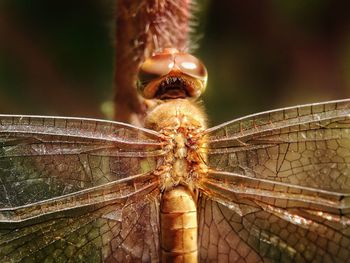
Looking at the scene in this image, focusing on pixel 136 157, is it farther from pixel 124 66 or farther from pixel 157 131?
pixel 124 66

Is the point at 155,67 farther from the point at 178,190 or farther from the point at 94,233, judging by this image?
the point at 94,233

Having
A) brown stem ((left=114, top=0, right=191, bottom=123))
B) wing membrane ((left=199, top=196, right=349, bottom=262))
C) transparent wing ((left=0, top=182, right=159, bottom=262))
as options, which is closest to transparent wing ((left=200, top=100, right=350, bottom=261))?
wing membrane ((left=199, top=196, right=349, bottom=262))

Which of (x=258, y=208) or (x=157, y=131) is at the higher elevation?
(x=157, y=131)

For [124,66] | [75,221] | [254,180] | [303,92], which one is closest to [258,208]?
[254,180]

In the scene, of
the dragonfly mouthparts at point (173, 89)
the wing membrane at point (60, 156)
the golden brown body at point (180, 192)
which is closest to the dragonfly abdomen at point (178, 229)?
the golden brown body at point (180, 192)

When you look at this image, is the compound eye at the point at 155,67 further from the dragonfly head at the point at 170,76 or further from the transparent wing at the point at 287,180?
the transparent wing at the point at 287,180

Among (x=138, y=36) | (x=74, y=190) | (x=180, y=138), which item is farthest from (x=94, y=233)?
(x=138, y=36)
